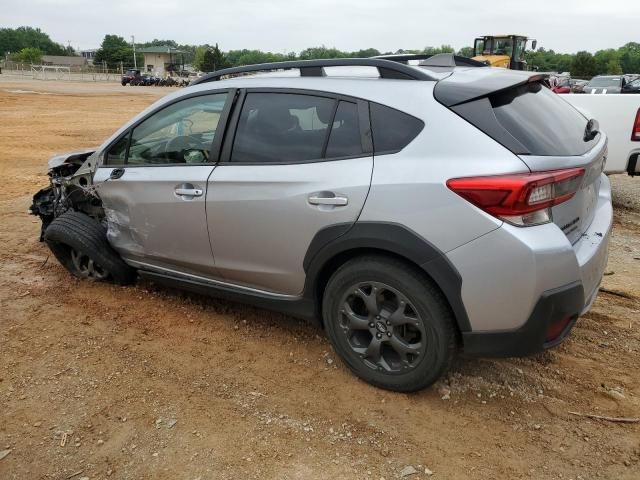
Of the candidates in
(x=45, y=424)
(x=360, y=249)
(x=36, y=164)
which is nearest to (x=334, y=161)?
(x=360, y=249)

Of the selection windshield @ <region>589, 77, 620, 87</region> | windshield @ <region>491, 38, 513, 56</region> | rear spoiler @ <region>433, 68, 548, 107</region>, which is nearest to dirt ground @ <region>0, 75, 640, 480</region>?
rear spoiler @ <region>433, 68, 548, 107</region>

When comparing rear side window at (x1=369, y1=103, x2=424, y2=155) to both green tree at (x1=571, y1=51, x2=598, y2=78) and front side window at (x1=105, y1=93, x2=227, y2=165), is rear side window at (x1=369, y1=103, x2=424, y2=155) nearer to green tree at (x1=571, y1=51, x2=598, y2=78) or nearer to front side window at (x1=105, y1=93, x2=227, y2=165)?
front side window at (x1=105, y1=93, x2=227, y2=165)

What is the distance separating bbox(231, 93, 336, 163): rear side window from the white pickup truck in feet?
13.2

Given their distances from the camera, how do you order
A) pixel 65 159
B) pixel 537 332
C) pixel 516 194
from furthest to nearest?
pixel 65 159 < pixel 537 332 < pixel 516 194

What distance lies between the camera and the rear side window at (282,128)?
300 cm

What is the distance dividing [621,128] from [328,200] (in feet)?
15.6

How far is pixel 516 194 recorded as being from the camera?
92.9 inches

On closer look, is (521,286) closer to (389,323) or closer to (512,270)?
(512,270)

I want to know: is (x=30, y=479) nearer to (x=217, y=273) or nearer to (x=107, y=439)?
(x=107, y=439)

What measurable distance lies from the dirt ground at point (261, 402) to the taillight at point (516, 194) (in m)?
1.10

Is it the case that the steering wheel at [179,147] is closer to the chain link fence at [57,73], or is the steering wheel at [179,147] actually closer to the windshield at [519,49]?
the windshield at [519,49]

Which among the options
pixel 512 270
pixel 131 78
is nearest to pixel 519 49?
pixel 512 270

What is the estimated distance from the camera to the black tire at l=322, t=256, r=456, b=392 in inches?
105

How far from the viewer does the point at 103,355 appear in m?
3.44
